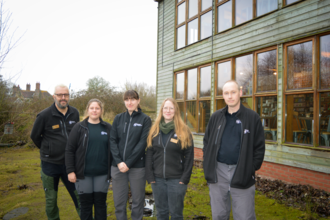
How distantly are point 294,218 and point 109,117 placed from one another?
15586mm

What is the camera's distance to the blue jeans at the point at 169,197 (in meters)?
2.88

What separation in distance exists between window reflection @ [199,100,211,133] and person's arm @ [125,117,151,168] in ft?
16.3

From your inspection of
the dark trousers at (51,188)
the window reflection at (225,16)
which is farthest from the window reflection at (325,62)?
the dark trousers at (51,188)

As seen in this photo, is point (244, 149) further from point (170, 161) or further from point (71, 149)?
point (71, 149)

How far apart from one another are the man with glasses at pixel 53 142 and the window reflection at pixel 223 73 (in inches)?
204

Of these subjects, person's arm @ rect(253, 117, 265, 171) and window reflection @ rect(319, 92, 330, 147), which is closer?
person's arm @ rect(253, 117, 265, 171)

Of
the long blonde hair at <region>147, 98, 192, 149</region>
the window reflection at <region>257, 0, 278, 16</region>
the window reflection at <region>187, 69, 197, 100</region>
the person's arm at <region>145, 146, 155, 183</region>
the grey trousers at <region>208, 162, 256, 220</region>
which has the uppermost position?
the window reflection at <region>257, 0, 278, 16</region>

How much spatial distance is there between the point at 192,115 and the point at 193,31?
3.23 meters

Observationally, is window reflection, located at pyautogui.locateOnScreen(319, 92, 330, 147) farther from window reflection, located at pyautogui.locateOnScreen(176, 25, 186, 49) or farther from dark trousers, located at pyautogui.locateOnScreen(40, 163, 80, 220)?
window reflection, located at pyautogui.locateOnScreen(176, 25, 186, 49)

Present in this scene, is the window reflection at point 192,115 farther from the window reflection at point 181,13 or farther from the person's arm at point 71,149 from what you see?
the person's arm at point 71,149

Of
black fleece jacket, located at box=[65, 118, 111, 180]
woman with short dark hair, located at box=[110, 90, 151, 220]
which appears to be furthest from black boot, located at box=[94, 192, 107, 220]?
black fleece jacket, located at box=[65, 118, 111, 180]

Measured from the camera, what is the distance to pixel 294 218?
3811mm

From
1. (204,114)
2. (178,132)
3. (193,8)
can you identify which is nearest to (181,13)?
(193,8)

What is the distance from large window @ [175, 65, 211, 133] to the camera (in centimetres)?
804
